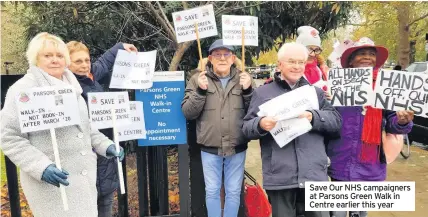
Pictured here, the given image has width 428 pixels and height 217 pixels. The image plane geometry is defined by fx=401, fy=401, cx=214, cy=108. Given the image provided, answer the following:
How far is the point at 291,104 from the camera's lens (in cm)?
295

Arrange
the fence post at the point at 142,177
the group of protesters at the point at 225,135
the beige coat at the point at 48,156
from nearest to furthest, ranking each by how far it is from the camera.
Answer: the beige coat at the point at 48,156 → the group of protesters at the point at 225,135 → the fence post at the point at 142,177

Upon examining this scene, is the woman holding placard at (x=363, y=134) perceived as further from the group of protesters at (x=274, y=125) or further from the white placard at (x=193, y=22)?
the white placard at (x=193, y=22)

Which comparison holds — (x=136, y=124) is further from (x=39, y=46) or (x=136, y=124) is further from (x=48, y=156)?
(x=39, y=46)

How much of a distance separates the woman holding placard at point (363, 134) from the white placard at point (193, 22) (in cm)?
126

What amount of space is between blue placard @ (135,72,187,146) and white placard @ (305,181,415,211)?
136 cm

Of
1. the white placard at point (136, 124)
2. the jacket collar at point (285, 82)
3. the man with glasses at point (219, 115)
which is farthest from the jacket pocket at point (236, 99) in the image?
the white placard at point (136, 124)

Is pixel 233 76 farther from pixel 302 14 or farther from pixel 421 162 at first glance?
pixel 421 162

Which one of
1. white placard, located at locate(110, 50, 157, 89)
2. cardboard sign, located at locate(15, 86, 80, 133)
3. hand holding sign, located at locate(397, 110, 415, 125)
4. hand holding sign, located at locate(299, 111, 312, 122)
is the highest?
white placard, located at locate(110, 50, 157, 89)

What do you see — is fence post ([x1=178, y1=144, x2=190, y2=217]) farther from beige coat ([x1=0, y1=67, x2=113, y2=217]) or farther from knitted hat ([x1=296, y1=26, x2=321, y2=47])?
knitted hat ([x1=296, y1=26, x2=321, y2=47])

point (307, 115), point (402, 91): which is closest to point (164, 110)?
point (307, 115)

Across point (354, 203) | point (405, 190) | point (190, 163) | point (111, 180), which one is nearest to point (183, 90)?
point (190, 163)

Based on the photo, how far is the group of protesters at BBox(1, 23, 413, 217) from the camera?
8.40 ft

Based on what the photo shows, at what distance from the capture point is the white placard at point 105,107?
3092 mm

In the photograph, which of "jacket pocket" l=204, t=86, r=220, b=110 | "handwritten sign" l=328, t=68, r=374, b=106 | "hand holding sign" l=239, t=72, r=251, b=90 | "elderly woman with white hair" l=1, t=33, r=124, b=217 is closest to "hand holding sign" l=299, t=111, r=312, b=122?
"handwritten sign" l=328, t=68, r=374, b=106
